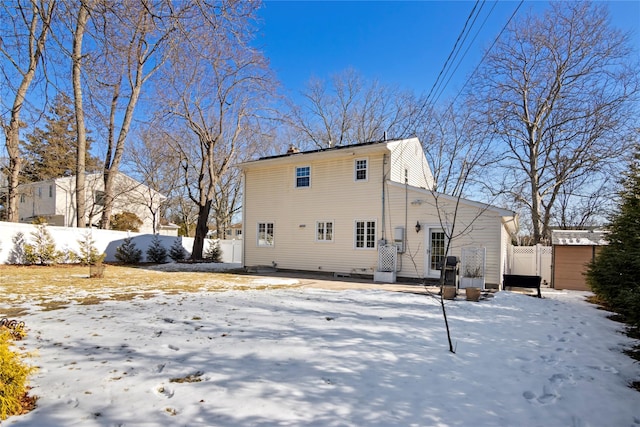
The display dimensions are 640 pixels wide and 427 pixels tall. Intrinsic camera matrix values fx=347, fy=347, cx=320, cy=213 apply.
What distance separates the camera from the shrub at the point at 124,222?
28.6m

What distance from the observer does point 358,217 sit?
14.7 m

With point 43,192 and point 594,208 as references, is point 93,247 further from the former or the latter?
point 594,208

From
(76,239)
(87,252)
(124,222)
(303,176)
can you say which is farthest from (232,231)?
(303,176)

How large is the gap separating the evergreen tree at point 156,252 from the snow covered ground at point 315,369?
14.7 meters

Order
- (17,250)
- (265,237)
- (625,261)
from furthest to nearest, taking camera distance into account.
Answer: (265,237) < (17,250) < (625,261)

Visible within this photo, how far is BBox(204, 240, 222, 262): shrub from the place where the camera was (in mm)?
22234

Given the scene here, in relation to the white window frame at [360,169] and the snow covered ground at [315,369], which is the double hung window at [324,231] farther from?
the snow covered ground at [315,369]

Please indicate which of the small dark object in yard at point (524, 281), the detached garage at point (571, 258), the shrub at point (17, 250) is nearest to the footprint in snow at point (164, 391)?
the small dark object in yard at point (524, 281)

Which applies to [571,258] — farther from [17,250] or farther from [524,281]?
[17,250]

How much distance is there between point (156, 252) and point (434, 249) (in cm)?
1568

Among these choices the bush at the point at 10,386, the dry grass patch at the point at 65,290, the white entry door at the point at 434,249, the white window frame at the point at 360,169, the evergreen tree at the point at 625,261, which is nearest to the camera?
the bush at the point at 10,386

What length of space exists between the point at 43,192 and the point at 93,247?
60.8 ft

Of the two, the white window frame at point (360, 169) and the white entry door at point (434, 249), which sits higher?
the white window frame at point (360, 169)

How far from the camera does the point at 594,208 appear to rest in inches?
969
